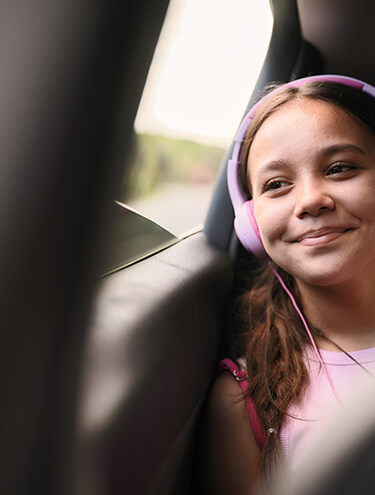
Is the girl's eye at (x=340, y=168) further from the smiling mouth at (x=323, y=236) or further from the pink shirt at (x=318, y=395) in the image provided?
the pink shirt at (x=318, y=395)

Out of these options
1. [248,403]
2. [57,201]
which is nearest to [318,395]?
[248,403]

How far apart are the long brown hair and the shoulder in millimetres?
34

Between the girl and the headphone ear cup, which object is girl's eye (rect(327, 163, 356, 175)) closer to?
the girl

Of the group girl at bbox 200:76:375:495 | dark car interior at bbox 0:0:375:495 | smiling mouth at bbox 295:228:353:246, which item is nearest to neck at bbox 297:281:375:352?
girl at bbox 200:76:375:495

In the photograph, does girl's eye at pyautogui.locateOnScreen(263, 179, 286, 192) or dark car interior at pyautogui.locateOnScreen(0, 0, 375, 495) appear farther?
girl's eye at pyautogui.locateOnScreen(263, 179, 286, 192)

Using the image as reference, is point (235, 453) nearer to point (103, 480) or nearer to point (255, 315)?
point (255, 315)

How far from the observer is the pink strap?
0.94 meters

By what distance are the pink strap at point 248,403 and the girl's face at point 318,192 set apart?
0.25 m

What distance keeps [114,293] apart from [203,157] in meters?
0.68

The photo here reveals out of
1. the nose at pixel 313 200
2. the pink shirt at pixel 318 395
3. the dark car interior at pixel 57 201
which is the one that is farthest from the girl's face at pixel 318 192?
the dark car interior at pixel 57 201

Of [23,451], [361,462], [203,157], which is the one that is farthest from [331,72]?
[23,451]

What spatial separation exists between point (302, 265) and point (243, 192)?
249 mm

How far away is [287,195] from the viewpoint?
0.95 metres

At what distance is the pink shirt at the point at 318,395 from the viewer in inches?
35.1
